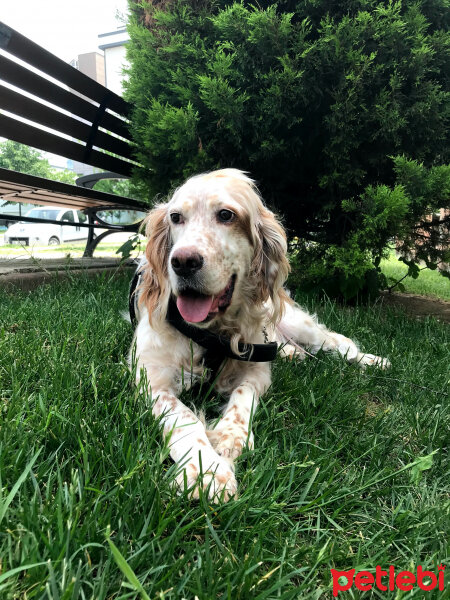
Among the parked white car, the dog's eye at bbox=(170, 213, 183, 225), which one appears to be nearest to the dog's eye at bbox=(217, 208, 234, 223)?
the dog's eye at bbox=(170, 213, 183, 225)

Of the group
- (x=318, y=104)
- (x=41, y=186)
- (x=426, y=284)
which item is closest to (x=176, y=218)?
(x=318, y=104)

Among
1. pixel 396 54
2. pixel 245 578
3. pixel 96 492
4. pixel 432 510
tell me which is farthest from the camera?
pixel 396 54

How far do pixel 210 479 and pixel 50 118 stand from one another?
338 cm

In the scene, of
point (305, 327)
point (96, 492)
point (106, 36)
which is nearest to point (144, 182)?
point (305, 327)

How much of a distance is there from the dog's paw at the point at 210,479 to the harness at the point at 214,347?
0.68m

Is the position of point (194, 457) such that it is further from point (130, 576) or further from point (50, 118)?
point (50, 118)

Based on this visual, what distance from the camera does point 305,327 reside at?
300cm

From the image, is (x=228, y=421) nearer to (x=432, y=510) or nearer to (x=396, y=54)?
(x=432, y=510)

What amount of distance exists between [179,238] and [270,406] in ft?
3.02

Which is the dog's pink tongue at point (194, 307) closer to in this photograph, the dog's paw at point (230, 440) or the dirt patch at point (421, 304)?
the dog's paw at point (230, 440)

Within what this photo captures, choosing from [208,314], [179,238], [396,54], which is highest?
[396,54]

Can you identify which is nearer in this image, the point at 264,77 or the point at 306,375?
the point at 306,375

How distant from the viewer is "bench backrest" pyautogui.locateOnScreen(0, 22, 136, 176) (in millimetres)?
3117

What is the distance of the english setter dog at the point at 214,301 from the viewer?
175 centimetres
